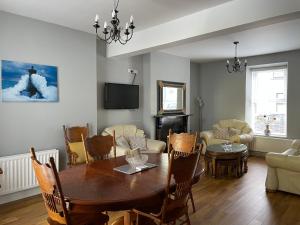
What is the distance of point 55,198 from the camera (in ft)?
5.32

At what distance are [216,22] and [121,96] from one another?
2.58 metres

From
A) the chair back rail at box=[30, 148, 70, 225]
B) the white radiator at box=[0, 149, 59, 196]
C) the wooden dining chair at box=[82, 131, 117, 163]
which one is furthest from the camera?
the white radiator at box=[0, 149, 59, 196]

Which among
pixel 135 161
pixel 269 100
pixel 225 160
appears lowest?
pixel 225 160

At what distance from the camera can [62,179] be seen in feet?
6.32

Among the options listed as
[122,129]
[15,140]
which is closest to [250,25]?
[122,129]

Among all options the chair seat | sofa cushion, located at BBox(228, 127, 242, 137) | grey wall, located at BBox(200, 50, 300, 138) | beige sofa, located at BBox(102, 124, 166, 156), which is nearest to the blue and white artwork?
beige sofa, located at BBox(102, 124, 166, 156)

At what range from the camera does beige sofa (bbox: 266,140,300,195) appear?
3340 millimetres

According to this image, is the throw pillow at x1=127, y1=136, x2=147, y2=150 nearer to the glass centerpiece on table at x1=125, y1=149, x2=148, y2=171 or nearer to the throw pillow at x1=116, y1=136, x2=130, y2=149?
the throw pillow at x1=116, y1=136, x2=130, y2=149

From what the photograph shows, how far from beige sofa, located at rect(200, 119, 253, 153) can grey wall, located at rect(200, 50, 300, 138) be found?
39cm

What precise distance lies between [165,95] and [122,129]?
5.47 feet

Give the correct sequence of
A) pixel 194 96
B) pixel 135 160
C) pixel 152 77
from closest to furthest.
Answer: pixel 135 160 → pixel 152 77 → pixel 194 96

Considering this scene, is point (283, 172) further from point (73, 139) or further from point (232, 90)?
point (232, 90)

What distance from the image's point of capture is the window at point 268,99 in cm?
612

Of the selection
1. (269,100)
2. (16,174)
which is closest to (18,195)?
(16,174)
